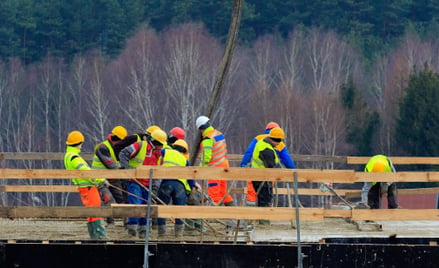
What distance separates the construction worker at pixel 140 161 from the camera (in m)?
19.0

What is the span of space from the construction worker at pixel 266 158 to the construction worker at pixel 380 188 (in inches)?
74.2

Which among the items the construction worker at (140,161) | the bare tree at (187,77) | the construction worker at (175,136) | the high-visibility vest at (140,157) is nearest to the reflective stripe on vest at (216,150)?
the construction worker at (175,136)

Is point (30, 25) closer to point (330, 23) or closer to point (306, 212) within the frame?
point (330, 23)

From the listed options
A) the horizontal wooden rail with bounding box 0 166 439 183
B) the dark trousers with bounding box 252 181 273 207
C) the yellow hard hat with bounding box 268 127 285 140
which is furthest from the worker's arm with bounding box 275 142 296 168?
the horizontal wooden rail with bounding box 0 166 439 183

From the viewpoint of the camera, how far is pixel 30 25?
73.4 m

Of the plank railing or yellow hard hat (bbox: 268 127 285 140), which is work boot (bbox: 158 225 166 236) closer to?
the plank railing

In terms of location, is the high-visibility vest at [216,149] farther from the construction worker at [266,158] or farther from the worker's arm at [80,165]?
the worker's arm at [80,165]

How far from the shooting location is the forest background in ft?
197

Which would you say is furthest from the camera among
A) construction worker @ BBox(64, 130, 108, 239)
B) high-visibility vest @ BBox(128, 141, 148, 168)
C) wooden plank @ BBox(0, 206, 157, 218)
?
high-visibility vest @ BBox(128, 141, 148, 168)

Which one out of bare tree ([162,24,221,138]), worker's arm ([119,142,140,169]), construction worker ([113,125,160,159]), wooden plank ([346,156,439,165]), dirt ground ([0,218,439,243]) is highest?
bare tree ([162,24,221,138])

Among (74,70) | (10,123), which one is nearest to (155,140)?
(10,123)

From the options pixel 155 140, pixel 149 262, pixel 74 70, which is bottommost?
pixel 149 262

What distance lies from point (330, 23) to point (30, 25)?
63.4 ft

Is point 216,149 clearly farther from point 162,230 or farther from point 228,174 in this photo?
point 228,174
